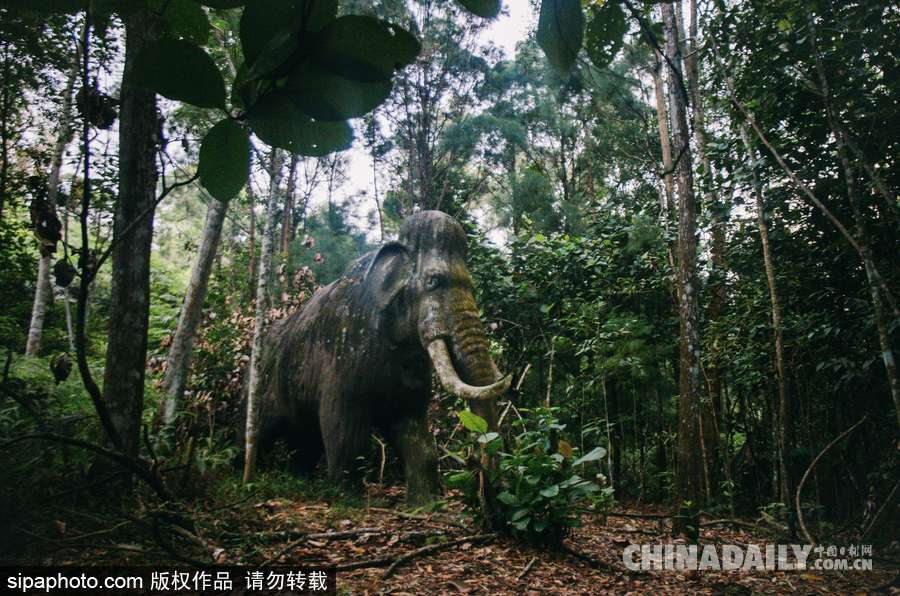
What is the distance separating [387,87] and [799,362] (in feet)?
16.4

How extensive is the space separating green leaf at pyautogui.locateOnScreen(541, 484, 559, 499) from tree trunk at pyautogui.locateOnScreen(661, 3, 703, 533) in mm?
796

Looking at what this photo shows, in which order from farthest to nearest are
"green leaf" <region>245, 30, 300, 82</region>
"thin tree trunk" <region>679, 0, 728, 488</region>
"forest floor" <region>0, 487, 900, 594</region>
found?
"thin tree trunk" <region>679, 0, 728, 488</region>
"forest floor" <region>0, 487, 900, 594</region>
"green leaf" <region>245, 30, 300, 82</region>

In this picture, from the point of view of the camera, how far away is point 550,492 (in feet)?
9.47

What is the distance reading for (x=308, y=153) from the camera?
0.50 metres

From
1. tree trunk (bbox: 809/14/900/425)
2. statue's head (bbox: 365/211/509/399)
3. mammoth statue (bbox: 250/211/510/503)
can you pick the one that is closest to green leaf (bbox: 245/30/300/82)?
statue's head (bbox: 365/211/509/399)

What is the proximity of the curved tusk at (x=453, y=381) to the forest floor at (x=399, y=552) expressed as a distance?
0.76 meters

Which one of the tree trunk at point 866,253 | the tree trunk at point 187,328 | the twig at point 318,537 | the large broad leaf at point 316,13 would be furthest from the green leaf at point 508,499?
the large broad leaf at point 316,13

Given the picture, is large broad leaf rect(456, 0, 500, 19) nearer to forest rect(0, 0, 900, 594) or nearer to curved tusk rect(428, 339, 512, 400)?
forest rect(0, 0, 900, 594)

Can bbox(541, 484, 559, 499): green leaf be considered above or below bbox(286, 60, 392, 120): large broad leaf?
below

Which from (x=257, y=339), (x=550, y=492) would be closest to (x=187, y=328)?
(x=257, y=339)

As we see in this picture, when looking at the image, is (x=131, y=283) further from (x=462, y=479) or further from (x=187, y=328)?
(x=187, y=328)

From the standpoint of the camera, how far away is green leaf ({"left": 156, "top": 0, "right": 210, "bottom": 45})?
593mm

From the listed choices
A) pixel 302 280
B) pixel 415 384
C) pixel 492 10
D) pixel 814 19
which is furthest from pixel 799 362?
pixel 302 280

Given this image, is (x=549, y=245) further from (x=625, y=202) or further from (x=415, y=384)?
(x=415, y=384)
